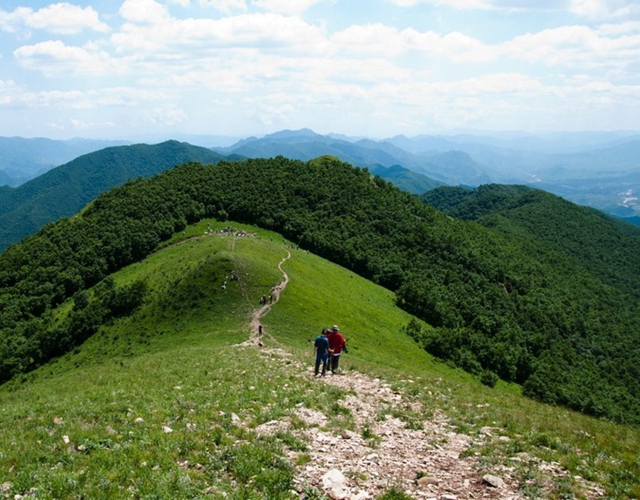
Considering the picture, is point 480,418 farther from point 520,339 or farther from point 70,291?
point 70,291

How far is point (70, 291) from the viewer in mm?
89000

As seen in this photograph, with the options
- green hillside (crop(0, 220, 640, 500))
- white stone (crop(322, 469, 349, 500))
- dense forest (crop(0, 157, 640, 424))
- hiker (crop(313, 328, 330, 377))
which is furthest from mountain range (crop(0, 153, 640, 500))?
hiker (crop(313, 328, 330, 377))

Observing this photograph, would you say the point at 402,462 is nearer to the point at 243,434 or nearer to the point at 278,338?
the point at 243,434

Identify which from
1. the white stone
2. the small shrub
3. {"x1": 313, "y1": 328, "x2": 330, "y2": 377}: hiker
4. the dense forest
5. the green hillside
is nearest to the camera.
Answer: the white stone

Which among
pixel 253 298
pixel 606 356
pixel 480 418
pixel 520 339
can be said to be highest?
pixel 480 418

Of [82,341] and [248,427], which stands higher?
[248,427]

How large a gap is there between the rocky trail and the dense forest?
5278 centimetres

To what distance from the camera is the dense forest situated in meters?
72.4

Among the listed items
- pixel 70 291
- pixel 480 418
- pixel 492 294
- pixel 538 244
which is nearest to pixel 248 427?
pixel 480 418

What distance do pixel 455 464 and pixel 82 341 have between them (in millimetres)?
64614

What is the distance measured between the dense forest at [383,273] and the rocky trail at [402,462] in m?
52.8

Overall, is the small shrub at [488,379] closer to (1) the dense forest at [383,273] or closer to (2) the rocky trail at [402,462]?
(1) the dense forest at [383,273]

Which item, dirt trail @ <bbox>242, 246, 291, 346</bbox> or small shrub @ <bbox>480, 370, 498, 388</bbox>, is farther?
small shrub @ <bbox>480, 370, 498, 388</bbox>

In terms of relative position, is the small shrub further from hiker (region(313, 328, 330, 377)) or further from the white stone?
the white stone
